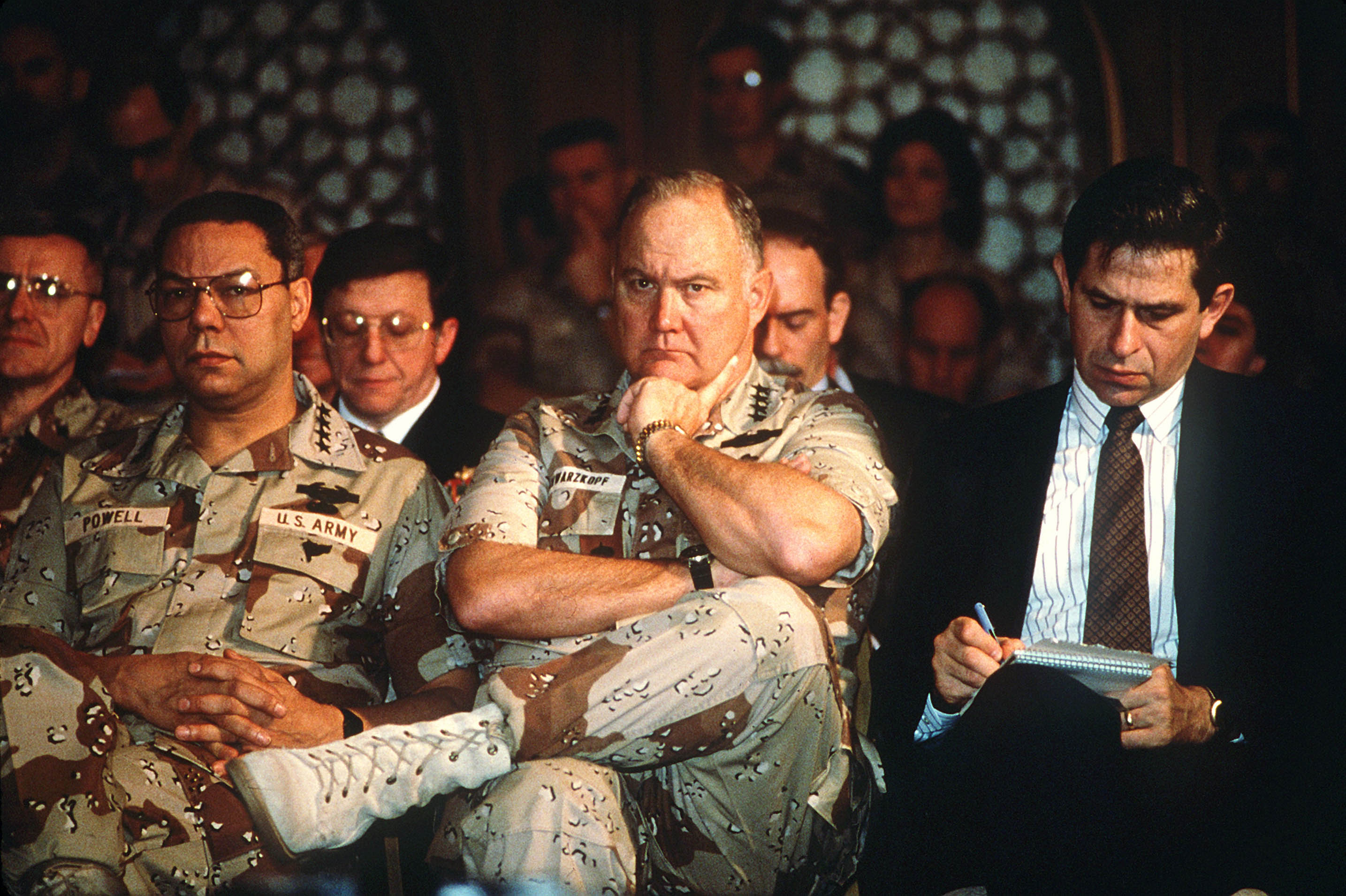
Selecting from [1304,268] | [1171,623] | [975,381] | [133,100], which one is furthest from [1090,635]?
[133,100]

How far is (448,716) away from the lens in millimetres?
1880

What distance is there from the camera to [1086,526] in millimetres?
2426

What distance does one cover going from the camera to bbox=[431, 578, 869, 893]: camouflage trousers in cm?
185

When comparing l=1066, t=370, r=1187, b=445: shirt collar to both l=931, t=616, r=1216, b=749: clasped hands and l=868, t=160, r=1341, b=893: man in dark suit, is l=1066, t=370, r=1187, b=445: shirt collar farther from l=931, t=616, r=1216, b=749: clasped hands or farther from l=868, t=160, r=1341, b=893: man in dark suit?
l=931, t=616, r=1216, b=749: clasped hands

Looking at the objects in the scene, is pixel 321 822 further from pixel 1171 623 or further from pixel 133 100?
pixel 133 100

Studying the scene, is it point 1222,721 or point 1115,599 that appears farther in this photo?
point 1115,599

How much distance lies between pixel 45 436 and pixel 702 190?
1.80 metres

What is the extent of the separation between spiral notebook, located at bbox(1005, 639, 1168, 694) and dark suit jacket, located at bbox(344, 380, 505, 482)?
1.81 metres

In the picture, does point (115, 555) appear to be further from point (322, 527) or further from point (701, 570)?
point (701, 570)

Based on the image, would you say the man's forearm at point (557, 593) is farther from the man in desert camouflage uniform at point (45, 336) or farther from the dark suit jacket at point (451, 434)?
the man in desert camouflage uniform at point (45, 336)

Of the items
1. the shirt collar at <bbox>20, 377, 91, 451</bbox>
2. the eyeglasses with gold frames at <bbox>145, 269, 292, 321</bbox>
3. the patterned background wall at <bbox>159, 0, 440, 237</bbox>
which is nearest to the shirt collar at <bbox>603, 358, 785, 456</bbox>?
the eyeglasses with gold frames at <bbox>145, 269, 292, 321</bbox>

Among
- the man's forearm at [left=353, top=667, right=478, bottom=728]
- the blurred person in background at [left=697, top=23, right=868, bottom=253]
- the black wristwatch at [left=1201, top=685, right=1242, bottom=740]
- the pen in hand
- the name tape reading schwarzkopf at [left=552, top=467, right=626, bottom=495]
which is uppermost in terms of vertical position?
the blurred person in background at [left=697, top=23, right=868, bottom=253]

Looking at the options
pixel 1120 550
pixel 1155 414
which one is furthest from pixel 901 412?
pixel 1120 550

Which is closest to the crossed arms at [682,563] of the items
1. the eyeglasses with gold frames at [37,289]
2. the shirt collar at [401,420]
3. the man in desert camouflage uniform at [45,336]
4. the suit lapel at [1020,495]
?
the suit lapel at [1020,495]
